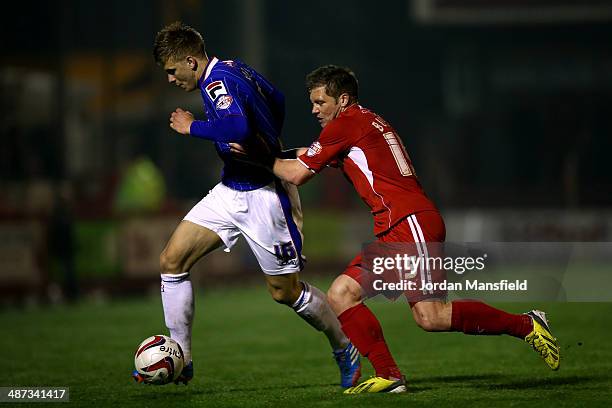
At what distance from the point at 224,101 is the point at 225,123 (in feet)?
0.49

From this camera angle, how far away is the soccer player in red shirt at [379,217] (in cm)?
711

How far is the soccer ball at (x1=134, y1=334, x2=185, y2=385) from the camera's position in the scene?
7.41 meters

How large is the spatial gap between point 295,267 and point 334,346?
569 millimetres

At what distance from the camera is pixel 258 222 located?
7.79 metres

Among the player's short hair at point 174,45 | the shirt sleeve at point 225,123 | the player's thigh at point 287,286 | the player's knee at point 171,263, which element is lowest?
the player's thigh at point 287,286

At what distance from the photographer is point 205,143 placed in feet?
89.5

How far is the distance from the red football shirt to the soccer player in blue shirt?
22.7 inches

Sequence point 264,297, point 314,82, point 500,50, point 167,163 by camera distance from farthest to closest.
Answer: point 500,50 → point 167,163 → point 264,297 → point 314,82

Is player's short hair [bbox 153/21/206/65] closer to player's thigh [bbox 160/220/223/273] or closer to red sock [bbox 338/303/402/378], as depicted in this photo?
player's thigh [bbox 160/220/223/273]

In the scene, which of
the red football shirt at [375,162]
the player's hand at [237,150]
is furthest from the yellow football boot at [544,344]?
the player's hand at [237,150]

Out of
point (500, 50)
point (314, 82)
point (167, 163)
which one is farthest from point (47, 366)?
A: point (500, 50)

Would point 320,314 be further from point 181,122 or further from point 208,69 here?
point 208,69

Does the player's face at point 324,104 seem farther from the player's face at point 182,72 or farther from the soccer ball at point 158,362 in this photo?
the soccer ball at point 158,362

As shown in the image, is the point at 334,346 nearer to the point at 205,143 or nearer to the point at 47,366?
the point at 47,366
